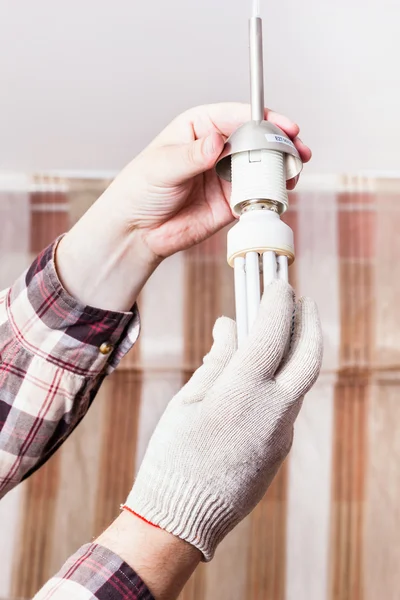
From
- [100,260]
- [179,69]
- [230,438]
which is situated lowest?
[230,438]

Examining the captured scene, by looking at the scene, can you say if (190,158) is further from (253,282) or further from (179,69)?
(179,69)

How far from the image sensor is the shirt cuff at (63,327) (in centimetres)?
75

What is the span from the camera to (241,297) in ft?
1.90

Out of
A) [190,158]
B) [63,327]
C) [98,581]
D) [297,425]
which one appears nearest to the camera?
[98,581]

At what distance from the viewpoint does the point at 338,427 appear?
1779mm

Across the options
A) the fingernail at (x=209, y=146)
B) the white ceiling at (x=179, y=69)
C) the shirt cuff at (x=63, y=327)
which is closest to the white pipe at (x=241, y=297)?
the fingernail at (x=209, y=146)

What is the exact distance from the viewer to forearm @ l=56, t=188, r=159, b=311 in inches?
29.9

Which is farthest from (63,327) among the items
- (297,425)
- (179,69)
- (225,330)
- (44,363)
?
(297,425)

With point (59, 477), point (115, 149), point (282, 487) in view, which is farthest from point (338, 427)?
point (115, 149)

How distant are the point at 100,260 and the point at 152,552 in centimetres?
34

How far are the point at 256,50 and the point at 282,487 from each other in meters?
1.38

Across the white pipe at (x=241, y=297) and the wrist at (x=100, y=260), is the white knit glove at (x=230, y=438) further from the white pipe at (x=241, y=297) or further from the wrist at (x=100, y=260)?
the wrist at (x=100, y=260)

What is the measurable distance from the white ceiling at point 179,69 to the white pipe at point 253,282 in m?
0.75

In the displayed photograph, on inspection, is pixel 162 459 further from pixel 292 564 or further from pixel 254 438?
pixel 292 564
